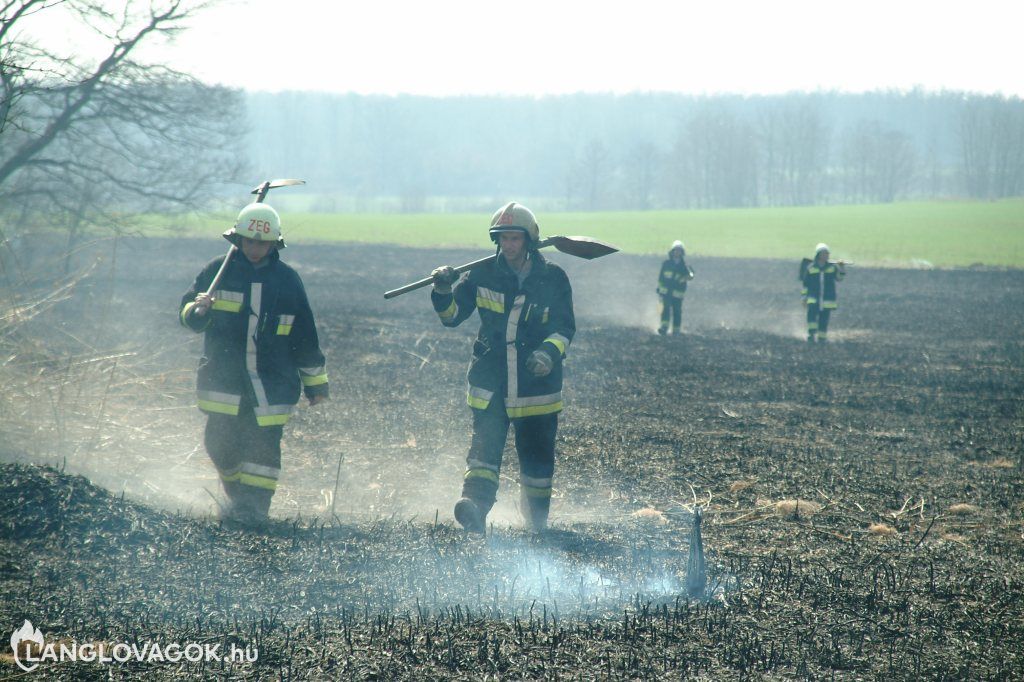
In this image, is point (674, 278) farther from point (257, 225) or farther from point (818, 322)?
point (257, 225)

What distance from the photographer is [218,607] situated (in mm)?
4176

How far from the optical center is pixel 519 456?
5723mm

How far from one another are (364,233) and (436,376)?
39615mm

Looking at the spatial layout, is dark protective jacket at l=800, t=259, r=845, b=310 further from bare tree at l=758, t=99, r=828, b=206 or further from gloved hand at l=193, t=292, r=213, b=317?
bare tree at l=758, t=99, r=828, b=206

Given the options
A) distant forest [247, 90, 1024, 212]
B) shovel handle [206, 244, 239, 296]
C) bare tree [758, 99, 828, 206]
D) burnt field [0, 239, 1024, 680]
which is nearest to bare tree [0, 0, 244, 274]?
burnt field [0, 239, 1024, 680]

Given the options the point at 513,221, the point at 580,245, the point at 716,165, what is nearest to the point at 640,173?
the point at 716,165

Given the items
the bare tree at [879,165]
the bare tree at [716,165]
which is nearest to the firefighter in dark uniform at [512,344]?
the bare tree at [716,165]

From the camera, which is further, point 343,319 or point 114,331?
point 343,319

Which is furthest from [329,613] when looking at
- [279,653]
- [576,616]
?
[576,616]

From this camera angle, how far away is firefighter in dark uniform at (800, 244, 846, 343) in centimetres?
1670

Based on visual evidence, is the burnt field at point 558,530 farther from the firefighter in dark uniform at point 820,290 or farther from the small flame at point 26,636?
the firefighter in dark uniform at point 820,290

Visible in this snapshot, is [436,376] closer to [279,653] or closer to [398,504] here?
[398,504]

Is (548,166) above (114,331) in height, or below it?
above

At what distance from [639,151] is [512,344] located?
9765cm
